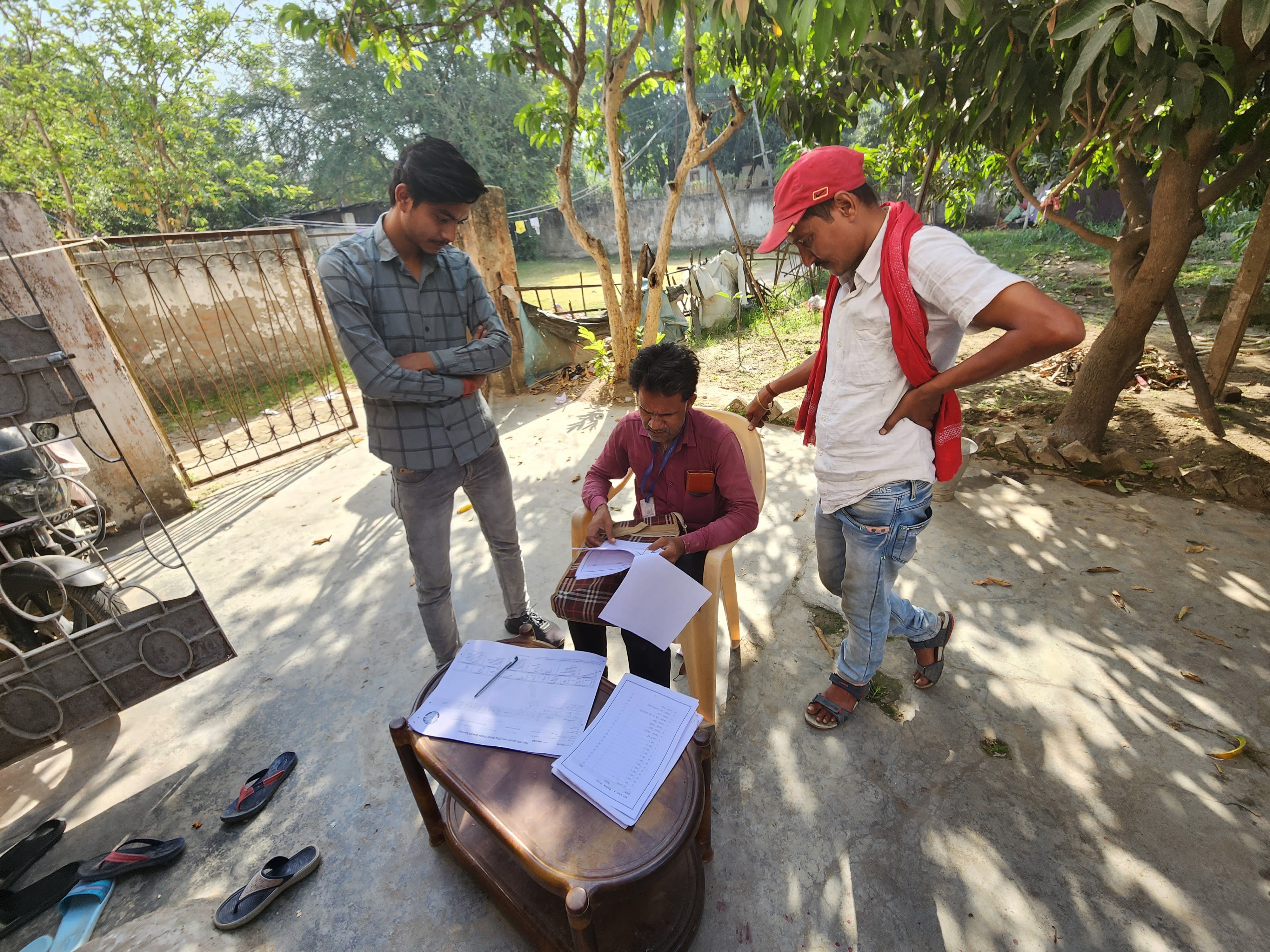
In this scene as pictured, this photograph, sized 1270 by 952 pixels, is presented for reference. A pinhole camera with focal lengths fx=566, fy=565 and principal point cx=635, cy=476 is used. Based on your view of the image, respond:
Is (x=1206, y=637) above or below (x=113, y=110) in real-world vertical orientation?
below

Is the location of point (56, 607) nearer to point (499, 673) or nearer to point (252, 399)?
point (499, 673)

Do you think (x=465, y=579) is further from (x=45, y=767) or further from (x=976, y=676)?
(x=976, y=676)

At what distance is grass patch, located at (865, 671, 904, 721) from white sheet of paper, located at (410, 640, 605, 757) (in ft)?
4.24

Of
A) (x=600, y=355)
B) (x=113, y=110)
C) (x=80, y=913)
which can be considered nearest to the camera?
(x=80, y=913)

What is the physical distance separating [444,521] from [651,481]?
0.89 m

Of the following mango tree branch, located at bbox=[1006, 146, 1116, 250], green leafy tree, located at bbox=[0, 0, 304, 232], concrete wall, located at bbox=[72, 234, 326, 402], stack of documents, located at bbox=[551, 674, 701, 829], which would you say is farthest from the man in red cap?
green leafy tree, located at bbox=[0, 0, 304, 232]

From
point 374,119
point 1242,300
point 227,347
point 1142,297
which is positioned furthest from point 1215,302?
point 374,119

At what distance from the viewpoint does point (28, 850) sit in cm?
202

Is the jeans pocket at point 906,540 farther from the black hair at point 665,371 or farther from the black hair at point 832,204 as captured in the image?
the black hair at point 832,204

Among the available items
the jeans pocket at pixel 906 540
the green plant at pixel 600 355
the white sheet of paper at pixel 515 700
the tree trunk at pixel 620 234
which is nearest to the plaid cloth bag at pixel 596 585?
the white sheet of paper at pixel 515 700

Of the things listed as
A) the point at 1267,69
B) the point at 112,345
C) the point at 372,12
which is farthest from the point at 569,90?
the point at 1267,69

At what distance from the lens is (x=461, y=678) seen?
181 cm

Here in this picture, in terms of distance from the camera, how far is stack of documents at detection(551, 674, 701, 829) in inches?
55.7

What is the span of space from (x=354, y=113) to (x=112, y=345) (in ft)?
75.5
